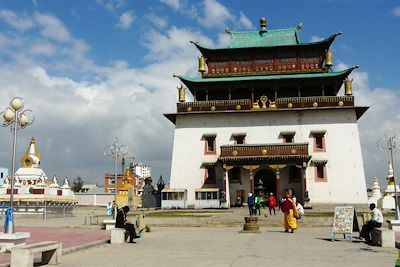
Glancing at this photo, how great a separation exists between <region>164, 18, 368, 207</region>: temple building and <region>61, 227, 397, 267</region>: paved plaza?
23.4 meters

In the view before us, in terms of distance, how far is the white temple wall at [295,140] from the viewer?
40.1 m

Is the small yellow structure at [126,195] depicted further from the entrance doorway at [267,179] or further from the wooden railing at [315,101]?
the wooden railing at [315,101]

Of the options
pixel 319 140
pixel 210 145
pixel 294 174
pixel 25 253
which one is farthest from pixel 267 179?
pixel 25 253

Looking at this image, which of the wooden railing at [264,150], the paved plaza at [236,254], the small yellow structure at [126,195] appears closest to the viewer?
the paved plaza at [236,254]

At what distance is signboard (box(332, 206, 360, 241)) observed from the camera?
15649 millimetres

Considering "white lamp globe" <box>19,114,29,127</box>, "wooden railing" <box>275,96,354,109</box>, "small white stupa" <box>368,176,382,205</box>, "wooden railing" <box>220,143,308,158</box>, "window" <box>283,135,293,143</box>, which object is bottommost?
"small white stupa" <box>368,176,382,205</box>

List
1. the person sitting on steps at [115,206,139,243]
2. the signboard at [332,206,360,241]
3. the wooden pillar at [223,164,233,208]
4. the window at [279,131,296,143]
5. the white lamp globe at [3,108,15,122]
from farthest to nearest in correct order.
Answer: the window at [279,131,296,143], the wooden pillar at [223,164,233,208], the signboard at [332,206,360,241], the person sitting on steps at [115,206,139,243], the white lamp globe at [3,108,15,122]

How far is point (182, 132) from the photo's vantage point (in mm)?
43875

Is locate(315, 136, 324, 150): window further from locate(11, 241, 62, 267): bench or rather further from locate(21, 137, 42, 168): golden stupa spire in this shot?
locate(11, 241, 62, 267): bench

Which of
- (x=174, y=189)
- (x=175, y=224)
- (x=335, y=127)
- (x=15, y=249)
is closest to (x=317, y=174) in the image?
(x=335, y=127)

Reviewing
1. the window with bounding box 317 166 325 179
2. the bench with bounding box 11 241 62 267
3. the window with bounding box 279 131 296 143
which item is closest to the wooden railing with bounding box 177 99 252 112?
the window with bounding box 279 131 296 143

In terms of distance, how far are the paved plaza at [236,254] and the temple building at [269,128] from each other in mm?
23362

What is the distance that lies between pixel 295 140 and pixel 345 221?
2618 centimetres

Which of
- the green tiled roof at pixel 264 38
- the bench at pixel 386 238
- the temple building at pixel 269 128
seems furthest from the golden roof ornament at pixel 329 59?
the bench at pixel 386 238
